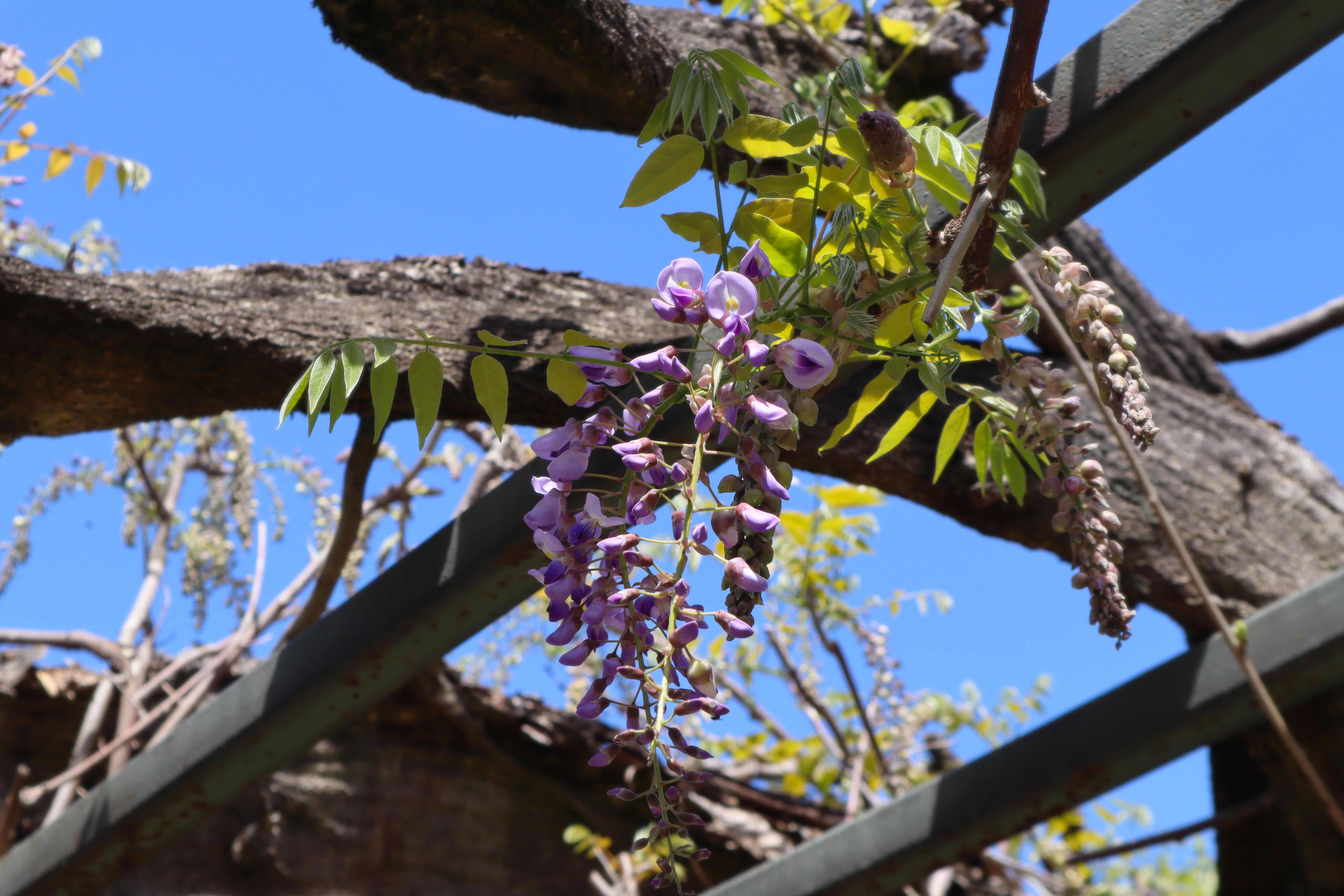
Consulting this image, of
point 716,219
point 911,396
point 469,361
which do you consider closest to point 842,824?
point 911,396

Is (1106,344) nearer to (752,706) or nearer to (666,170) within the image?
(666,170)

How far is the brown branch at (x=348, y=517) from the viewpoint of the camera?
4.29ft

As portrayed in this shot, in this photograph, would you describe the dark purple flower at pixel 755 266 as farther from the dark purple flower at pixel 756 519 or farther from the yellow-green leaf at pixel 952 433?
the yellow-green leaf at pixel 952 433

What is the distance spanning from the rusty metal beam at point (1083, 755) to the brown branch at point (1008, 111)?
0.99 m

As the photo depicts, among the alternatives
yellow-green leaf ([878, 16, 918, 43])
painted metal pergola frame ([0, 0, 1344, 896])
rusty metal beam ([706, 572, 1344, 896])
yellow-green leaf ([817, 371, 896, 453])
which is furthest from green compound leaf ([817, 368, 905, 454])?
yellow-green leaf ([878, 16, 918, 43])

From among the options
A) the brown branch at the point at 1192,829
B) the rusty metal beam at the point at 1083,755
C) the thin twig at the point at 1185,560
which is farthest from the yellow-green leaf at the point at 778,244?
the brown branch at the point at 1192,829

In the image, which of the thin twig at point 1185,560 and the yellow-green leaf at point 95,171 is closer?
the thin twig at point 1185,560

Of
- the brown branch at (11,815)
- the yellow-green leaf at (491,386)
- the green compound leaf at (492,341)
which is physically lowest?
the yellow-green leaf at (491,386)

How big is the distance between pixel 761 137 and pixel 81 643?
186 cm

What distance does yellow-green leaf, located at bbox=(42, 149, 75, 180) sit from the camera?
1875 mm

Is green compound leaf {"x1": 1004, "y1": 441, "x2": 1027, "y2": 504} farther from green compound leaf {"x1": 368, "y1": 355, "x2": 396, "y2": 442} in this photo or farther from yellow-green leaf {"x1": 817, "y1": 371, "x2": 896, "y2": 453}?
green compound leaf {"x1": 368, "y1": 355, "x2": 396, "y2": 442}

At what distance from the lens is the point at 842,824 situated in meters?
1.47

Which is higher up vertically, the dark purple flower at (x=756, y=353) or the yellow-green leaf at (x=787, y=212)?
the yellow-green leaf at (x=787, y=212)

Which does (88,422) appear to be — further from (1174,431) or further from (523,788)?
(1174,431)
